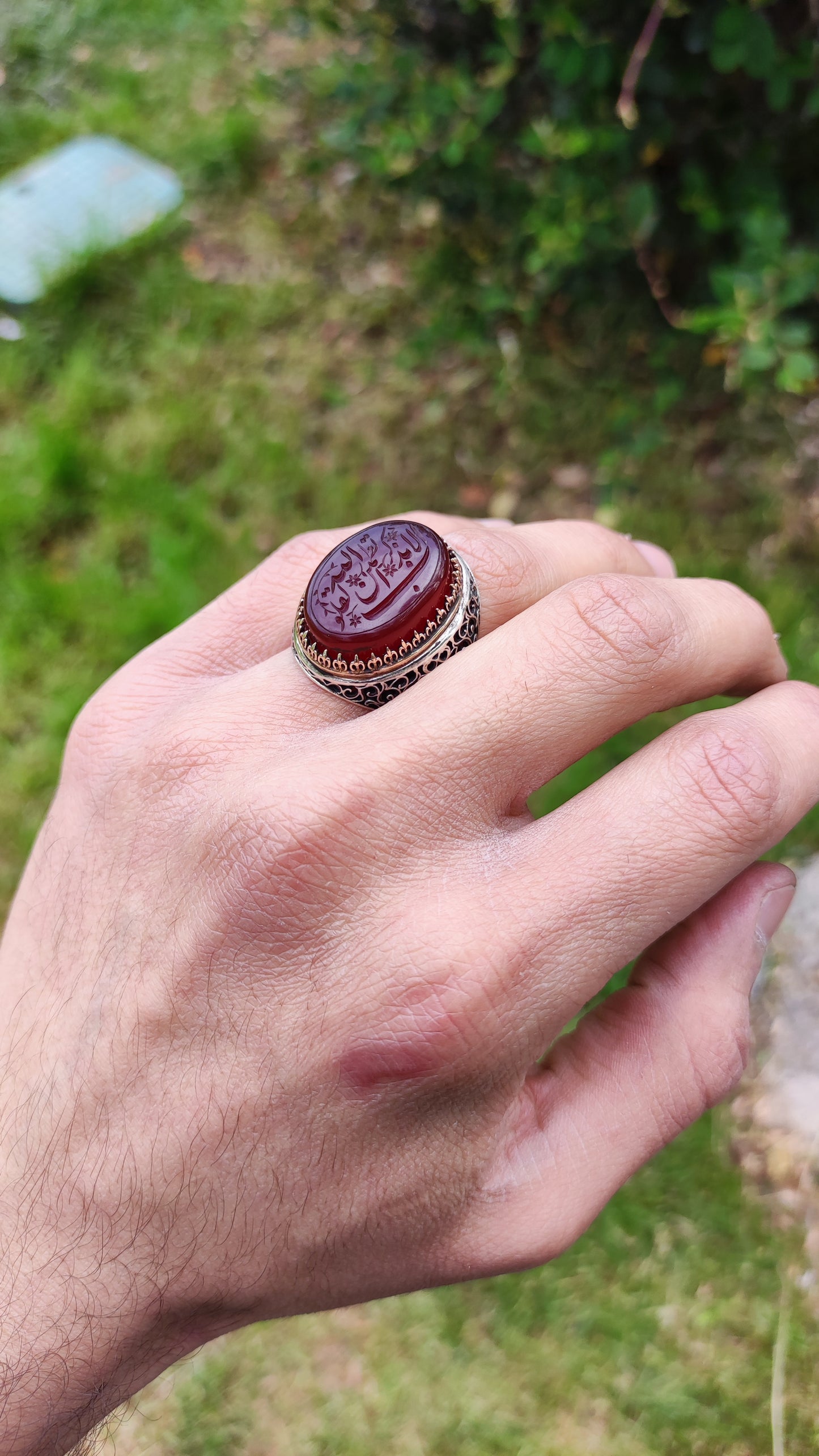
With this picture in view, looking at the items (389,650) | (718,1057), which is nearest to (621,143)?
(389,650)

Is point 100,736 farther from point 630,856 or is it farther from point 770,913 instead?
point 770,913

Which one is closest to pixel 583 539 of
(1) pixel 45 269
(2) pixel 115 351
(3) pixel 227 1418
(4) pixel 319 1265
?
(4) pixel 319 1265

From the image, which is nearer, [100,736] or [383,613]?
[383,613]

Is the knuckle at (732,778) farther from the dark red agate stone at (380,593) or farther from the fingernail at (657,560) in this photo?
the fingernail at (657,560)

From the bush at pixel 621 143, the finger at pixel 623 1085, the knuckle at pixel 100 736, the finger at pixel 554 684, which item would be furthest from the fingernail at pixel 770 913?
the bush at pixel 621 143

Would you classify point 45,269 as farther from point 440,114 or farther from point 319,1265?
point 319,1265

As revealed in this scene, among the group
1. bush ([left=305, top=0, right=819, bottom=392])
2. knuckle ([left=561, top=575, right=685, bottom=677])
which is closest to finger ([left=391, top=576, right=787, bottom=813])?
knuckle ([left=561, top=575, right=685, bottom=677])

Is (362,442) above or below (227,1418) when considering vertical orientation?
above
